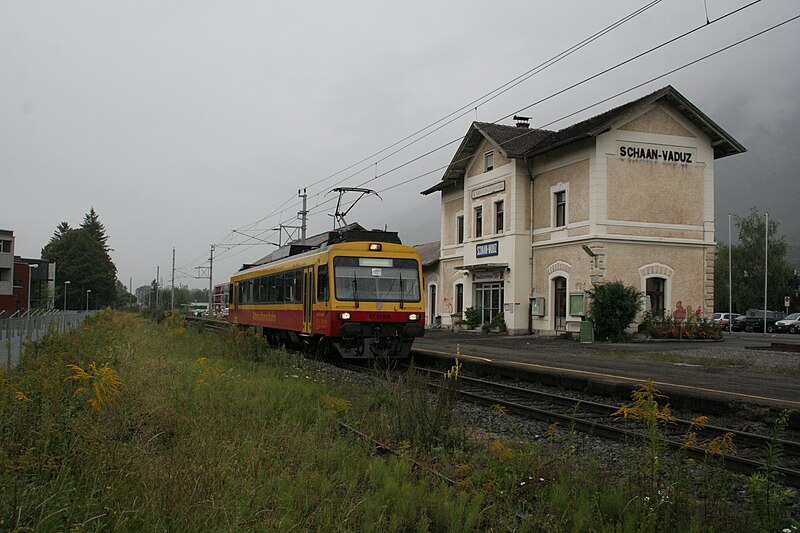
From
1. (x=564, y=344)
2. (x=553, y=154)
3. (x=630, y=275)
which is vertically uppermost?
(x=553, y=154)

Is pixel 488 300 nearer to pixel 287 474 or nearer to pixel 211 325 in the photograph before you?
pixel 211 325

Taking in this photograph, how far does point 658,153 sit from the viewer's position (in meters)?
27.7

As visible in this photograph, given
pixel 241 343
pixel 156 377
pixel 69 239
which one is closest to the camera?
pixel 156 377

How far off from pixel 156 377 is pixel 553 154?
22970 millimetres

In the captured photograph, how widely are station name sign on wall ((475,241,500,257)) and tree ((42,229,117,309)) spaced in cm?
6883

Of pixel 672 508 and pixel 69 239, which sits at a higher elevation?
pixel 69 239

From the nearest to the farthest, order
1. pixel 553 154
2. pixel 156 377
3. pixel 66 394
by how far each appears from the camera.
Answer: pixel 66 394, pixel 156 377, pixel 553 154

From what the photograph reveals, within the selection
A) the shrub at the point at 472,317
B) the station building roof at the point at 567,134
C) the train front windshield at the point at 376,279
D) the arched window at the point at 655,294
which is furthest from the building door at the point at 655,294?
the train front windshield at the point at 376,279

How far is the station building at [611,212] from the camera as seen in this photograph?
88.4 ft

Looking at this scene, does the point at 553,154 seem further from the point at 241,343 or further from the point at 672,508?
the point at 672,508

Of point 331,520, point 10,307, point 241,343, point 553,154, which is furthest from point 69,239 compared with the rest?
point 331,520

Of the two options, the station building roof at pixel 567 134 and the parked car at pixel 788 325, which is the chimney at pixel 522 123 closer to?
the station building roof at pixel 567 134

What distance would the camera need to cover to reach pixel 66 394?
6.21 meters

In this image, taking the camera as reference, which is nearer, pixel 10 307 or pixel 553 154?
pixel 553 154
